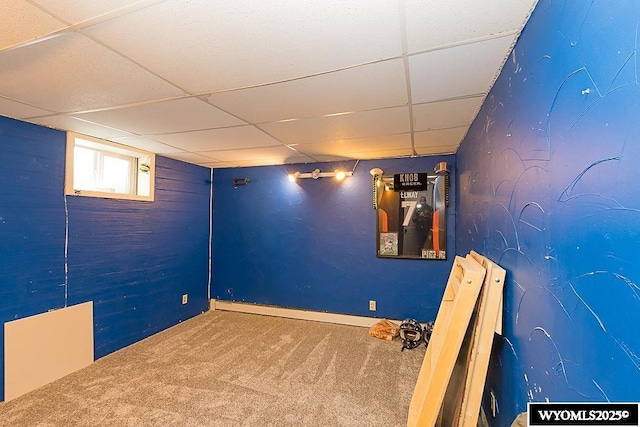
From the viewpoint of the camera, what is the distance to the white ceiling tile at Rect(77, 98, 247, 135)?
2.00 metres

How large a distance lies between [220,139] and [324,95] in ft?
4.77

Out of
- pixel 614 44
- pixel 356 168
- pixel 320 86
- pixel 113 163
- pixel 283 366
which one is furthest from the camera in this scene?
pixel 356 168

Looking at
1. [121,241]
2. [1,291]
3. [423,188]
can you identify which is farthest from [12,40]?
[423,188]

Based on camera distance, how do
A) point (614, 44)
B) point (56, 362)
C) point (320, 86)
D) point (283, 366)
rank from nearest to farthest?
1. point (614, 44)
2. point (320, 86)
3. point (56, 362)
4. point (283, 366)

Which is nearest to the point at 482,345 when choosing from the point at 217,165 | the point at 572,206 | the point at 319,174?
the point at 572,206

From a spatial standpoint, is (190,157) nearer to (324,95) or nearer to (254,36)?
(324,95)

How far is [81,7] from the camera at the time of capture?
1.05 metres

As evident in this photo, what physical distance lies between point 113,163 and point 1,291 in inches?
62.8

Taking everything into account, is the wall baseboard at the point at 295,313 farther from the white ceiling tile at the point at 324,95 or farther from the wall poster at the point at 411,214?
the white ceiling tile at the point at 324,95

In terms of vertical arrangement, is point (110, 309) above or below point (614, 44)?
below

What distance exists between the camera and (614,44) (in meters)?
0.63

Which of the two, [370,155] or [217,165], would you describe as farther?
[217,165]

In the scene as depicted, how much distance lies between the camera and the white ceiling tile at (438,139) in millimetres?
2584

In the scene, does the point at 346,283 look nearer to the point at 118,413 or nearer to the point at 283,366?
the point at 283,366
